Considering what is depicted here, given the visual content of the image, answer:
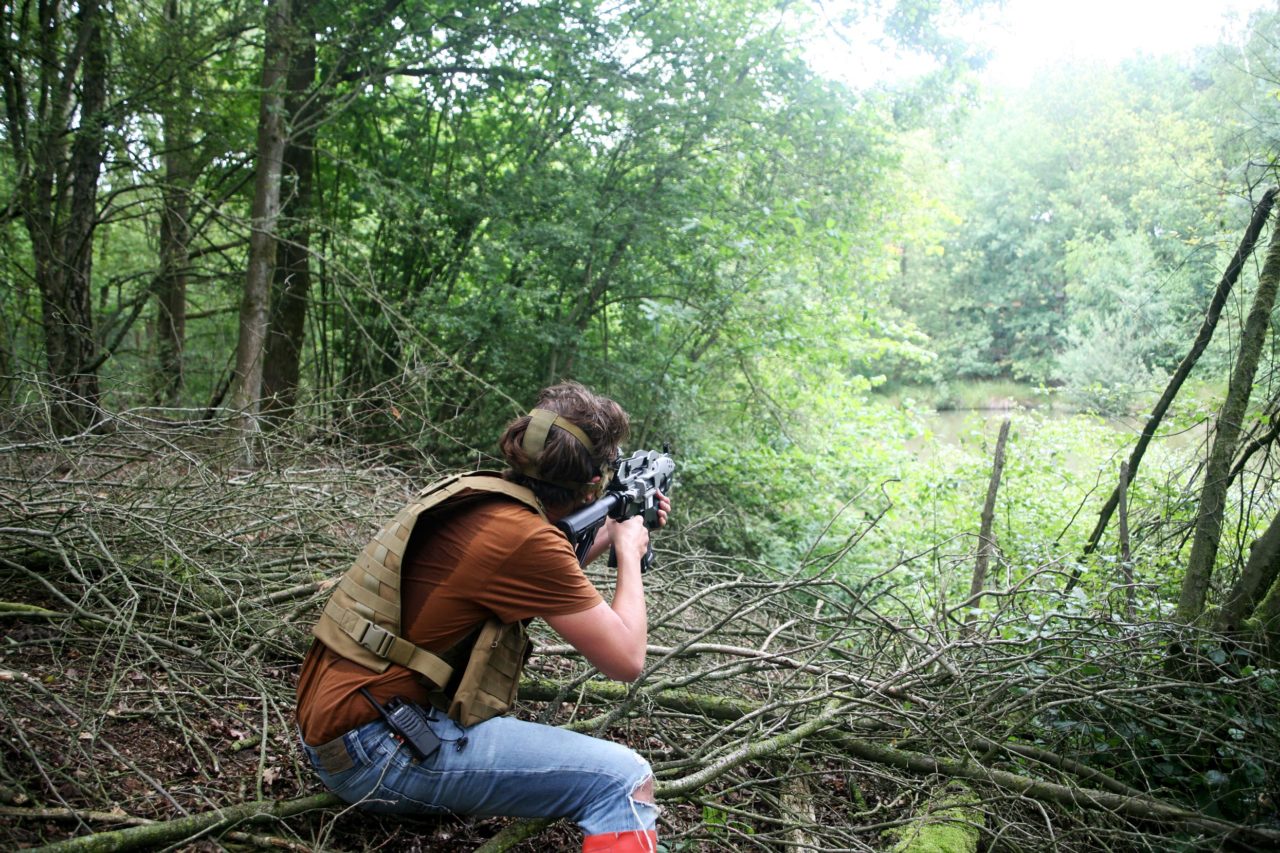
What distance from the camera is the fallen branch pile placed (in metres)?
2.49

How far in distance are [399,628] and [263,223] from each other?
17.7 feet

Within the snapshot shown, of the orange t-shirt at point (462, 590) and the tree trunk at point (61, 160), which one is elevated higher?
the tree trunk at point (61, 160)

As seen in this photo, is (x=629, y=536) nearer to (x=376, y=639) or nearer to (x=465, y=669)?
(x=465, y=669)

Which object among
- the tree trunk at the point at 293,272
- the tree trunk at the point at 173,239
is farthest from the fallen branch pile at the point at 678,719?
the tree trunk at the point at 293,272

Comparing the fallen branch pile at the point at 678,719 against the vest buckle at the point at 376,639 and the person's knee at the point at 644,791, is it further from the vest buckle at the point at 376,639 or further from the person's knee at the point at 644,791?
the vest buckle at the point at 376,639

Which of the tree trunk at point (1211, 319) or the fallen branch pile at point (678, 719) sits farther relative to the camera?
the tree trunk at point (1211, 319)

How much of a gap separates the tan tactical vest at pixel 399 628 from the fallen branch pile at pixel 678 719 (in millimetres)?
472

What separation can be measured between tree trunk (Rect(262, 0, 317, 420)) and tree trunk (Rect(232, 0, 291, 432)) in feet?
1.71

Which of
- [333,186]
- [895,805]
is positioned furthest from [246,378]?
[895,805]

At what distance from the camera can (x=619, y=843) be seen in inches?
80.7

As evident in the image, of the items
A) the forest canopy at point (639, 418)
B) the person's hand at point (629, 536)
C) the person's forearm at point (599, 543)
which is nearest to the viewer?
the person's hand at point (629, 536)

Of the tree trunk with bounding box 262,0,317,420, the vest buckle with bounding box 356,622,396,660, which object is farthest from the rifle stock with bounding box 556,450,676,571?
the tree trunk with bounding box 262,0,317,420

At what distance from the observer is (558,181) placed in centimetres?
831

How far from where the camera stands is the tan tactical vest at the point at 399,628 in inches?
81.8
